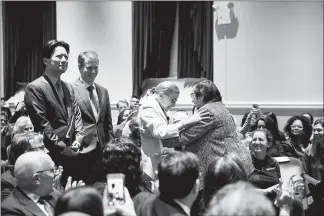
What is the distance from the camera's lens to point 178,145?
3840 millimetres

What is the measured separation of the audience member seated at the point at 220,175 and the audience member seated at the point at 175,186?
181mm

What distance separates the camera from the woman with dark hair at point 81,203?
6.92 ft

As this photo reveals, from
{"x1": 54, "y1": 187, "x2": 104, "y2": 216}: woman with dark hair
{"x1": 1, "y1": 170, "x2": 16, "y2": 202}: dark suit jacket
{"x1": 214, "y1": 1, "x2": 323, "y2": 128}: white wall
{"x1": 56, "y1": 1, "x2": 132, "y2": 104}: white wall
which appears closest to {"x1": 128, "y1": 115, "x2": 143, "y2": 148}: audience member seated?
{"x1": 1, "y1": 170, "x2": 16, "y2": 202}: dark suit jacket

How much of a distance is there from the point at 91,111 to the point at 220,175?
179 centimetres

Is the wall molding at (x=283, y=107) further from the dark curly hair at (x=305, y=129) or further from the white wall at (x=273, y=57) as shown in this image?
the dark curly hair at (x=305, y=129)

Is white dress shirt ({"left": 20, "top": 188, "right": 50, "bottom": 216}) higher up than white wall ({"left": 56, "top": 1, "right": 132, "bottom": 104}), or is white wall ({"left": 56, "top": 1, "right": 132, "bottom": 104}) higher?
white wall ({"left": 56, "top": 1, "right": 132, "bottom": 104})

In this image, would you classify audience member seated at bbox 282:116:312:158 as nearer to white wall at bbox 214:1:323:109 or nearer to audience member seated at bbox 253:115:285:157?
audience member seated at bbox 253:115:285:157

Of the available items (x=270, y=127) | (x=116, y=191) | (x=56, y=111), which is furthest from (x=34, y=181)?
(x=270, y=127)

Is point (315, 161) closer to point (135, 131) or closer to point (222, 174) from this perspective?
point (135, 131)

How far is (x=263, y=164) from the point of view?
4164 mm

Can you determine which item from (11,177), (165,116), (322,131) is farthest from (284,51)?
(11,177)

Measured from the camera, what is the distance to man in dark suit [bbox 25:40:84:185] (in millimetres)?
3699

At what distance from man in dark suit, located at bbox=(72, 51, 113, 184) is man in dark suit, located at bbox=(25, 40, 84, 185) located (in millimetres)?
141

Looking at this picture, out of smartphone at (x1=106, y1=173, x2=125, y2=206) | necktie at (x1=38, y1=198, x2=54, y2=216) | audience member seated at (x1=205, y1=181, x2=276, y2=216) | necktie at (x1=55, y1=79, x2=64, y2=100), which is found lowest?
necktie at (x1=38, y1=198, x2=54, y2=216)
